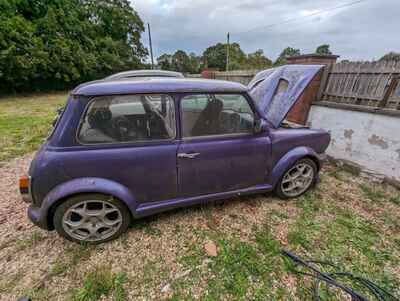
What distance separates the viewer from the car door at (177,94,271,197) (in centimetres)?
201

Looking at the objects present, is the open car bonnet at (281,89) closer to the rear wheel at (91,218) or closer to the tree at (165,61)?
the rear wheel at (91,218)

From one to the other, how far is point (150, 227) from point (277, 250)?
149 cm

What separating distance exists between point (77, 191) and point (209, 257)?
57.7 inches

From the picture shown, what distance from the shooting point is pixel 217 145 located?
2.10 m

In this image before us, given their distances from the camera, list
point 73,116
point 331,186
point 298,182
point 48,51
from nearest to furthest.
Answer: point 73,116 → point 298,182 → point 331,186 → point 48,51

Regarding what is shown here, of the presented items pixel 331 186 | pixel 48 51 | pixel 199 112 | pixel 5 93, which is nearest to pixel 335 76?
pixel 331 186

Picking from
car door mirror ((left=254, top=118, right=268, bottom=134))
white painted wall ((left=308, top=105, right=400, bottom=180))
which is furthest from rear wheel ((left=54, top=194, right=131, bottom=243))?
white painted wall ((left=308, top=105, right=400, bottom=180))

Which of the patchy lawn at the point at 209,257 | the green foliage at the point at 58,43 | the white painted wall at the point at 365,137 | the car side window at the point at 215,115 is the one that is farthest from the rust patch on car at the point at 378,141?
the green foliage at the point at 58,43

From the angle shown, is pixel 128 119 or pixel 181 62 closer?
pixel 128 119

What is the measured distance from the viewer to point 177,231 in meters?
2.26

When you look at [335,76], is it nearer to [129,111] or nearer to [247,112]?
[247,112]

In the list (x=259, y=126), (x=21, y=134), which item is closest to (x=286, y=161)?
(x=259, y=126)

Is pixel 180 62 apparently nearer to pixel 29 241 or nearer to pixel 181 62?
pixel 181 62

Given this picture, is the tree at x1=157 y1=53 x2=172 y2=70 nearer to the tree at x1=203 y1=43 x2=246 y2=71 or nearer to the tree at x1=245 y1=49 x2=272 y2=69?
the tree at x1=203 y1=43 x2=246 y2=71
